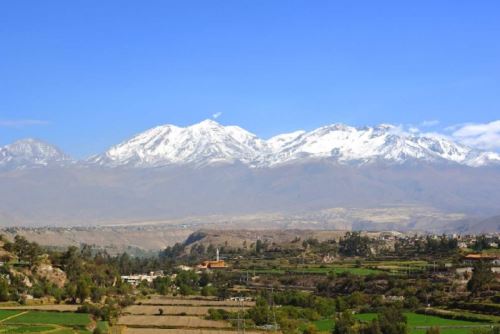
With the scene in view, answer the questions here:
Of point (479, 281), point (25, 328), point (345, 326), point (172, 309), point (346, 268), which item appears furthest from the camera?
point (346, 268)

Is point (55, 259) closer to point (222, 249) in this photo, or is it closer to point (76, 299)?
point (76, 299)

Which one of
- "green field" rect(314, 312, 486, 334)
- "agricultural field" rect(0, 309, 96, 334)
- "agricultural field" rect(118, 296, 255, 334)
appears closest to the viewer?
"agricultural field" rect(0, 309, 96, 334)

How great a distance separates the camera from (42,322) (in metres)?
73.8

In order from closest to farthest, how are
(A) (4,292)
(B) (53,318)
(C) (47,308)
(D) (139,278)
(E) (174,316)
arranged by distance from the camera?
1. (B) (53,318)
2. (E) (174,316)
3. (C) (47,308)
4. (A) (4,292)
5. (D) (139,278)

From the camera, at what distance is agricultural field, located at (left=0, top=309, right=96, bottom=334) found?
68.6 m

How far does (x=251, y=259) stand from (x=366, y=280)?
54901mm

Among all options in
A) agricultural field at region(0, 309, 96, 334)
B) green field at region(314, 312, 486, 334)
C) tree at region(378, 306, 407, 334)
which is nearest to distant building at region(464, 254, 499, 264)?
green field at region(314, 312, 486, 334)

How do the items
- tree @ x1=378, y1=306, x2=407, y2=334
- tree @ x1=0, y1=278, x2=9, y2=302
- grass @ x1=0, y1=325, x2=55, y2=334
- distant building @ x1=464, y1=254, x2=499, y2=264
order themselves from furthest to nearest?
1. distant building @ x1=464, y1=254, x2=499, y2=264
2. tree @ x1=0, y1=278, x2=9, y2=302
3. tree @ x1=378, y1=306, x2=407, y2=334
4. grass @ x1=0, y1=325, x2=55, y2=334

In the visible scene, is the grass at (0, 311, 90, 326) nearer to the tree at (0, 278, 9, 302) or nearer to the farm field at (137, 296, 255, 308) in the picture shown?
the tree at (0, 278, 9, 302)

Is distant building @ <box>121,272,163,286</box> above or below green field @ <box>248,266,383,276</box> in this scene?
below

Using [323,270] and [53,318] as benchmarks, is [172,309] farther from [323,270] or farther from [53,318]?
[323,270]

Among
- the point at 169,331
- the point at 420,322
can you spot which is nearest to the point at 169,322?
the point at 169,331

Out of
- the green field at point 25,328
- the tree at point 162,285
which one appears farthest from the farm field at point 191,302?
the green field at point 25,328

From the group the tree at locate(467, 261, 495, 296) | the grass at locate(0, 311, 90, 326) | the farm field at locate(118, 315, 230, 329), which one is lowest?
the farm field at locate(118, 315, 230, 329)
